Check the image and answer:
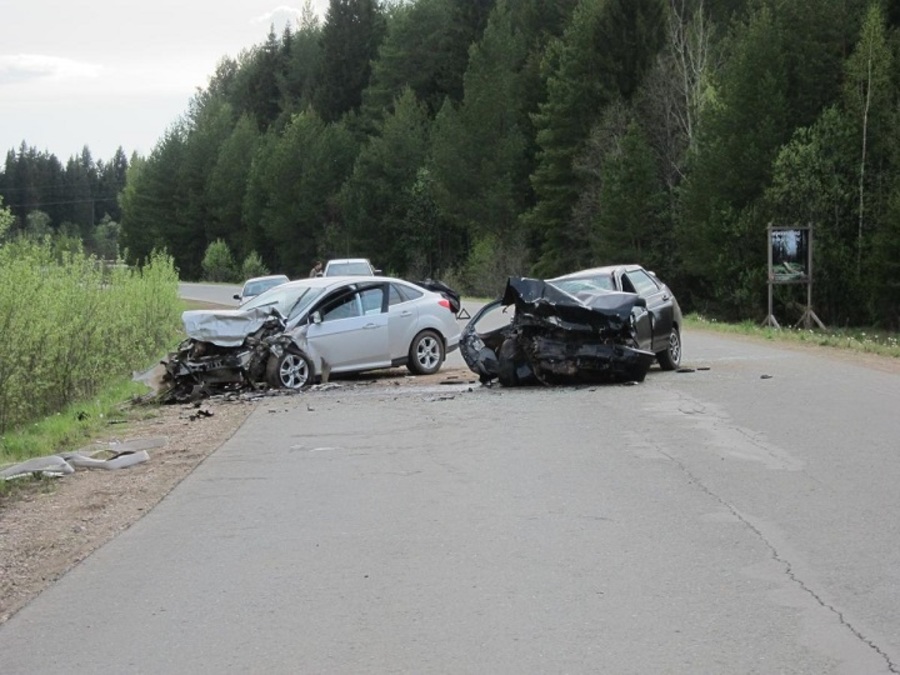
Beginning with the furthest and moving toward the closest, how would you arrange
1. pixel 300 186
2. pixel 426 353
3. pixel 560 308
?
pixel 300 186 → pixel 426 353 → pixel 560 308

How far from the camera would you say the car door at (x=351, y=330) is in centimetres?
1945

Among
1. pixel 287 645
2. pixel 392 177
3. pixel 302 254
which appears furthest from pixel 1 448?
pixel 302 254

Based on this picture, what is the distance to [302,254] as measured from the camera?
10406cm

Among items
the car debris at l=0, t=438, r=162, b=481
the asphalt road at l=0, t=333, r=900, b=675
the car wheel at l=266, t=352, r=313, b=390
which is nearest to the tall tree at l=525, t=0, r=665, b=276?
the car wheel at l=266, t=352, r=313, b=390

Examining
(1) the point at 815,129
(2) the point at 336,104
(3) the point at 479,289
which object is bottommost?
(3) the point at 479,289

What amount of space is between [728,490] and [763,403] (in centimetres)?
609

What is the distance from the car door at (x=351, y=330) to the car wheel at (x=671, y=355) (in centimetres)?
449

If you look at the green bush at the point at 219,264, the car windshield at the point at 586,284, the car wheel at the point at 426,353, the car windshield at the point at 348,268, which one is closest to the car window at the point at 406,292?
the car wheel at the point at 426,353

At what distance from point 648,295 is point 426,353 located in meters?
3.79

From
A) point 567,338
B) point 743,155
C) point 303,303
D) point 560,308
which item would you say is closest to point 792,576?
point 560,308

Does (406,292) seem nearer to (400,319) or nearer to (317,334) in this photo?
(400,319)

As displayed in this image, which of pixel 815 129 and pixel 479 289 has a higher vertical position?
pixel 815 129

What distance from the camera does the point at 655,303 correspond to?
791 inches

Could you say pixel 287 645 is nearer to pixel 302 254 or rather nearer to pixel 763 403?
pixel 763 403
